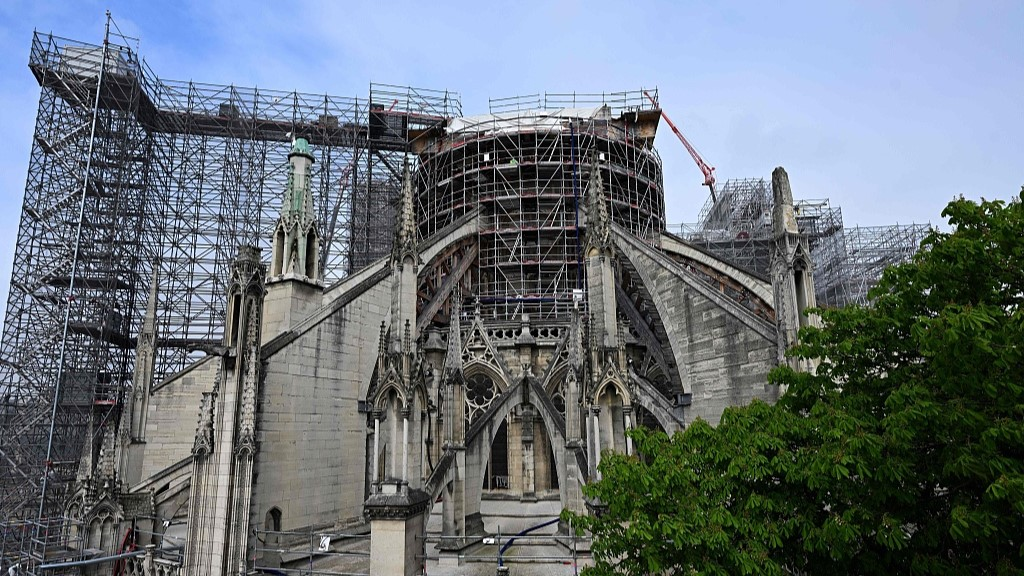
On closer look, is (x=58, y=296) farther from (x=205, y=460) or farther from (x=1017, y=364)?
(x=1017, y=364)

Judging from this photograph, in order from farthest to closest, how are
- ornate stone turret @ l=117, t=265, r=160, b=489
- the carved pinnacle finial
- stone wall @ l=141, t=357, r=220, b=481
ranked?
stone wall @ l=141, t=357, r=220, b=481 → ornate stone turret @ l=117, t=265, r=160, b=489 → the carved pinnacle finial

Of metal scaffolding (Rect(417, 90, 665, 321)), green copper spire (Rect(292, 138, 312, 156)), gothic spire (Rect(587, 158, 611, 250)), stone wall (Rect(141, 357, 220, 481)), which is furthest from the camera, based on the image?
metal scaffolding (Rect(417, 90, 665, 321))

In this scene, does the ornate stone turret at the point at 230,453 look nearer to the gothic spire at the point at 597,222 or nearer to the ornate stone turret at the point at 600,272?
the ornate stone turret at the point at 600,272

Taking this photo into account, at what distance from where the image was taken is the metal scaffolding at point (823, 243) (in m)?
31.4

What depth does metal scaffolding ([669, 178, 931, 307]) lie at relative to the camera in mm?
31425

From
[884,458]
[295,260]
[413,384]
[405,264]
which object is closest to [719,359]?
[413,384]

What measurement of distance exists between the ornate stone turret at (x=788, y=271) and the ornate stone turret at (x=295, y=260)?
11.9 metres

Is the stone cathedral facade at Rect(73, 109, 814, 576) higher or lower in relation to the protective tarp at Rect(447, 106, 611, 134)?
lower

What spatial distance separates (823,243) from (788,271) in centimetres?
2561

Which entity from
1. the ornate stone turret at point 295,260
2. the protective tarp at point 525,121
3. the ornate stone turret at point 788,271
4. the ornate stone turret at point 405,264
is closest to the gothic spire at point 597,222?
the ornate stone turret at point 788,271

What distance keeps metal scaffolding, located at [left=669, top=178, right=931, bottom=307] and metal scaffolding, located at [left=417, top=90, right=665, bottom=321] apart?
18.1 feet

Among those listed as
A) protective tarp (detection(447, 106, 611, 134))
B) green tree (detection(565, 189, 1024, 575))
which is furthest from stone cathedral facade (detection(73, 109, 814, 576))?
protective tarp (detection(447, 106, 611, 134))

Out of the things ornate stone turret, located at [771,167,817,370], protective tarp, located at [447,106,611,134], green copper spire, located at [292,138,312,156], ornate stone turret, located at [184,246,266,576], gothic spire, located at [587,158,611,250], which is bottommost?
ornate stone turret, located at [184,246,266,576]

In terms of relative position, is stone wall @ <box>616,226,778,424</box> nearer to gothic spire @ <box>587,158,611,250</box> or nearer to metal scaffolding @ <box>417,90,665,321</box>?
gothic spire @ <box>587,158,611,250</box>
